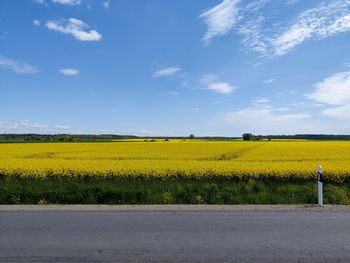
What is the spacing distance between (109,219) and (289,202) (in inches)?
225

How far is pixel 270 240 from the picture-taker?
A: 21.4ft

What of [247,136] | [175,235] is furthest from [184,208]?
[247,136]

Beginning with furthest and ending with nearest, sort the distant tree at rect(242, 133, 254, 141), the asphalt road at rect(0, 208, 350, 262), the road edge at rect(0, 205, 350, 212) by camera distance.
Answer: the distant tree at rect(242, 133, 254, 141)
the road edge at rect(0, 205, 350, 212)
the asphalt road at rect(0, 208, 350, 262)

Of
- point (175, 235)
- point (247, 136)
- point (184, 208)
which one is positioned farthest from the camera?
point (247, 136)

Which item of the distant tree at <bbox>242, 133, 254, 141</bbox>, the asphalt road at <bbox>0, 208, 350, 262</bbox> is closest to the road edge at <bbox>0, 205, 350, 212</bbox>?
the asphalt road at <bbox>0, 208, 350, 262</bbox>

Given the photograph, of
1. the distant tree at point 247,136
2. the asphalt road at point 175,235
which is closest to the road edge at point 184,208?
the asphalt road at point 175,235

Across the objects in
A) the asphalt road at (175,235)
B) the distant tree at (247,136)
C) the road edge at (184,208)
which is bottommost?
the road edge at (184,208)

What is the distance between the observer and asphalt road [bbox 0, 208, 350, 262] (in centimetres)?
566

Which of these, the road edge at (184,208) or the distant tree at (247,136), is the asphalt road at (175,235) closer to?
the road edge at (184,208)

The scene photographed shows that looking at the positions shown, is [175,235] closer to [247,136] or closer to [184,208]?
[184,208]

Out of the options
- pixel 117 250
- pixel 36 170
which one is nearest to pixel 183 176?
pixel 36 170

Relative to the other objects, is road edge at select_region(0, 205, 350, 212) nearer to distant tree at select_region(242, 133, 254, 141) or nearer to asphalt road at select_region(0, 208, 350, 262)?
asphalt road at select_region(0, 208, 350, 262)

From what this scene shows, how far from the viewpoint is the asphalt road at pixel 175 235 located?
5.66 m

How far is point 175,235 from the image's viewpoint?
6871 mm
